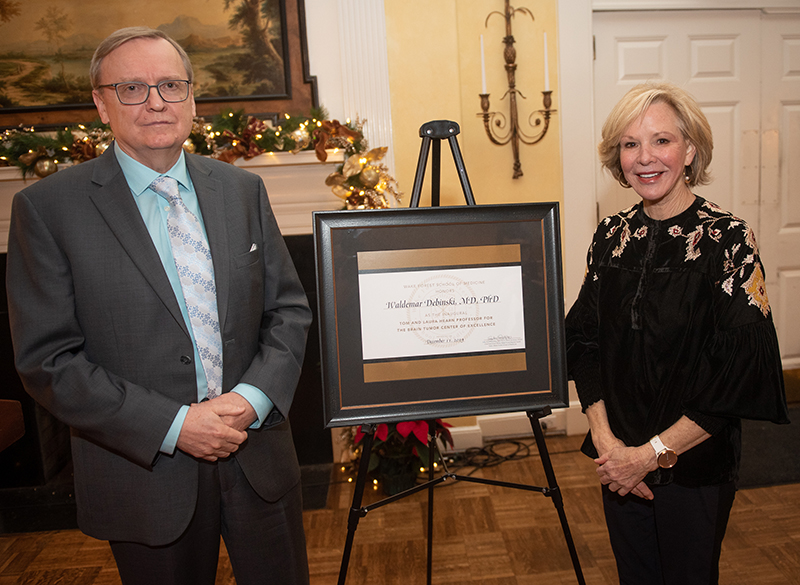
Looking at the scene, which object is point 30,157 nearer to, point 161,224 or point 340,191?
point 340,191

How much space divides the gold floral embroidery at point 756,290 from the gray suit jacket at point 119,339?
1026mm

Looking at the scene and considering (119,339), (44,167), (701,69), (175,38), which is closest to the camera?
(119,339)

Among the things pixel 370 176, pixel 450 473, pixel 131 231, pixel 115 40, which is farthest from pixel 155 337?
pixel 370 176

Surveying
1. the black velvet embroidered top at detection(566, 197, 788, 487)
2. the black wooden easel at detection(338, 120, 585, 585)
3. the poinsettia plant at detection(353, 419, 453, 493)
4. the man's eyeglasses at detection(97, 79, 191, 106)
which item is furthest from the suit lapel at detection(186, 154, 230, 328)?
the poinsettia plant at detection(353, 419, 453, 493)

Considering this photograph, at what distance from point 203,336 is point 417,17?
2.16 meters

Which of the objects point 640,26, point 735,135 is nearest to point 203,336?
point 640,26

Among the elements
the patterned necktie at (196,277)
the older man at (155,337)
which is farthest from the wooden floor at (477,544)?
the patterned necktie at (196,277)

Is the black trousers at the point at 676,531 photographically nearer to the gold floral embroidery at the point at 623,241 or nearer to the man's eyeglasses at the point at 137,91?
the gold floral embroidery at the point at 623,241

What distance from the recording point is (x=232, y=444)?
122 cm

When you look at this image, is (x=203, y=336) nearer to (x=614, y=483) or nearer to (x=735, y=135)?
(x=614, y=483)

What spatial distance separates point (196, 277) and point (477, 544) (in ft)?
5.34

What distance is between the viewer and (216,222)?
129 centimetres

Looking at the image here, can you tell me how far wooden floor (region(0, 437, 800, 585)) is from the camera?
81.0 inches

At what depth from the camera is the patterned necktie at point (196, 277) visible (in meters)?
1.25
